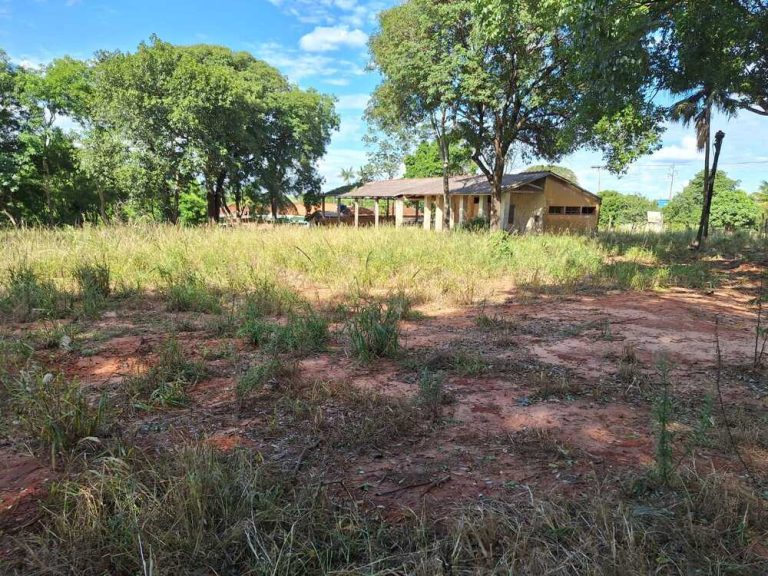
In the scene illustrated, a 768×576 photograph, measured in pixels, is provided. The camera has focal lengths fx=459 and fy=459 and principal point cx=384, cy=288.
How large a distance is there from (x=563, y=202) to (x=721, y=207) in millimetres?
20678

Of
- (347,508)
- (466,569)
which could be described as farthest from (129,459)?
(466,569)

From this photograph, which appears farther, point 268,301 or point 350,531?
point 268,301

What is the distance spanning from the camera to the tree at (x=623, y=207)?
135 ft

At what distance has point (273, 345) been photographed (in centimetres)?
408

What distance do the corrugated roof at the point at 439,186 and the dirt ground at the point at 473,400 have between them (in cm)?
1990

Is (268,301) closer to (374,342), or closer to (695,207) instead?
(374,342)

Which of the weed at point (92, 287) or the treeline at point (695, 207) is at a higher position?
the treeline at point (695, 207)

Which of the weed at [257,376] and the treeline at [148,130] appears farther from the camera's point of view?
the treeline at [148,130]

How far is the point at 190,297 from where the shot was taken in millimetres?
5984

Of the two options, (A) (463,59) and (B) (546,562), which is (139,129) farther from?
(B) (546,562)

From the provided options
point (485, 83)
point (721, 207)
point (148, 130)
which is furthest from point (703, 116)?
point (721, 207)

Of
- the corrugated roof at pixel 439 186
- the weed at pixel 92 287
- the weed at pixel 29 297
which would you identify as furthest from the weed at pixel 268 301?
the corrugated roof at pixel 439 186

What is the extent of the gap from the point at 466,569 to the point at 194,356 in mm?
3037

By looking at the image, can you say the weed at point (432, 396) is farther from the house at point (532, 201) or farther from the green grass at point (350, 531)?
the house at point (532, 201)
